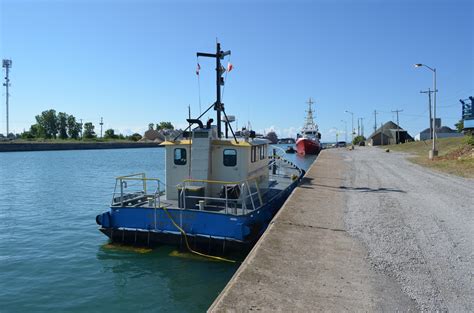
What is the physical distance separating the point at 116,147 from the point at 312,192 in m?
120

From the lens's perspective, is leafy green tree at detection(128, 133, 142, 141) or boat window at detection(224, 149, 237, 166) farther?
leafy green tree at detection(128, 133, 142, 141)

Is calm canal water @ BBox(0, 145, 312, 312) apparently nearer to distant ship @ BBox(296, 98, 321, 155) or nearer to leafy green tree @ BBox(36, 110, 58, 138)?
distant ship @ BBox(296, 98, 321, 155)

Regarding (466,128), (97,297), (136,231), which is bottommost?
(97,297)

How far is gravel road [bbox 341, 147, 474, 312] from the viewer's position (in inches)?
252

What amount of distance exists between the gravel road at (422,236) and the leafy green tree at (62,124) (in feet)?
451

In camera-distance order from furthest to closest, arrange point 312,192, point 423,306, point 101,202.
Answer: point 101,202, point 312,192, point 423,306

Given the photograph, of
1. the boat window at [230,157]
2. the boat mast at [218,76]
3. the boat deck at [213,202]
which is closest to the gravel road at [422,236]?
the boat deck at [213,202]

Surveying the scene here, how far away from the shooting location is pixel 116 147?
424 feet

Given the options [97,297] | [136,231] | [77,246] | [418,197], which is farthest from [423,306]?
[77,246]

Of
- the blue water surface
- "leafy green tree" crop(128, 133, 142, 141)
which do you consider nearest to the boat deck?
the blue water surface

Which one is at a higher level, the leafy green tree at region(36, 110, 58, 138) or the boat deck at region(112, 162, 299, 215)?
the leafy green tree at region(36, 110, 58, 138)

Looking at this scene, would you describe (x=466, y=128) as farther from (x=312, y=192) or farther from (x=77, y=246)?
(x=77, y=246)

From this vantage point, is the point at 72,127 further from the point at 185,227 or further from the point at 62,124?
the point at 185,227

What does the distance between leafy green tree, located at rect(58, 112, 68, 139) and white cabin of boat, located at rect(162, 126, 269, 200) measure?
5422 inches
